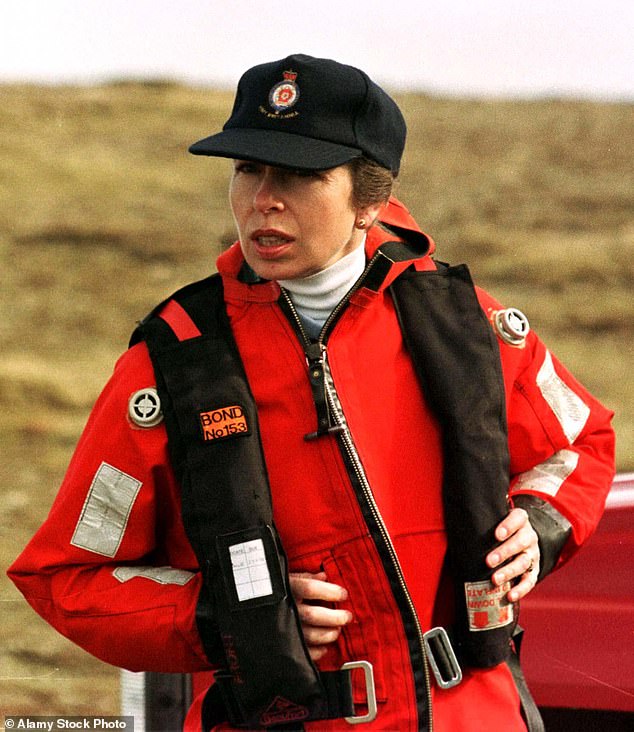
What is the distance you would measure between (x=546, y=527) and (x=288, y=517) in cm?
47

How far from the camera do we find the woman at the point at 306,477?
2.04m

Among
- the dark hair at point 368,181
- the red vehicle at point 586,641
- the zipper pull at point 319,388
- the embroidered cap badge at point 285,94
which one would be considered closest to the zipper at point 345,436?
the zipper pull at point 319,388

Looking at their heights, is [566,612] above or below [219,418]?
below

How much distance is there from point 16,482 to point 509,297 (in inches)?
145

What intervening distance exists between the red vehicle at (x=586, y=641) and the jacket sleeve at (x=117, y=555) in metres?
0.66

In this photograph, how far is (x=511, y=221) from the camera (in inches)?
389

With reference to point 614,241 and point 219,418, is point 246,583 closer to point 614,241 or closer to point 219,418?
point 219,418

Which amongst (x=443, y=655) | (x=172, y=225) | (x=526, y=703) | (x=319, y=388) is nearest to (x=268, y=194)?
(x=319, y=388)

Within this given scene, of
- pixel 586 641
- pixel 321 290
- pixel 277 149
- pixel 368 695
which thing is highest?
pixel 277 149

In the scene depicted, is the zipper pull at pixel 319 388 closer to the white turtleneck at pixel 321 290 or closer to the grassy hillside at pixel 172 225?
the white turtleneck at pixel 321 290

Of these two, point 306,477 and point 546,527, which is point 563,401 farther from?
point 306,477

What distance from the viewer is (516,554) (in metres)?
2.20

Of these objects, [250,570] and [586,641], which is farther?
[586,641]

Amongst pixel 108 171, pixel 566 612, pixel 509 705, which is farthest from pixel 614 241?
pixel 509 705
